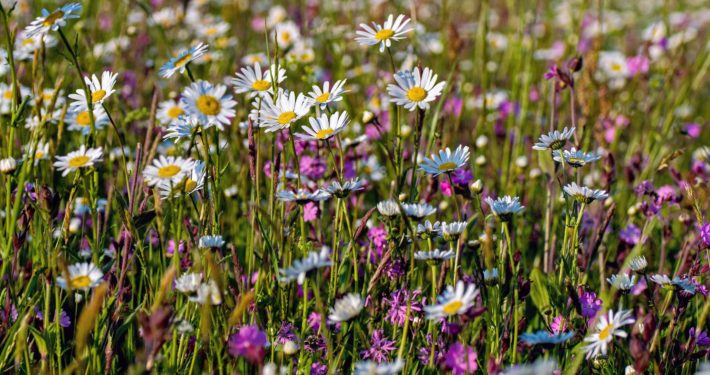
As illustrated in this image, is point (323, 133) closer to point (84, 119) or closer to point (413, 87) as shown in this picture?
point (413, 87)

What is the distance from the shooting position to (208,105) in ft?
4.77

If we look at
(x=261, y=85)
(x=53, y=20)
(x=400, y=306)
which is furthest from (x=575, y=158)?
(x=53, y=20)

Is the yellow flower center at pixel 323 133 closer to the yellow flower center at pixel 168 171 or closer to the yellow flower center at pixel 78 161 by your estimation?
the yellow flower center at pixel 168 171

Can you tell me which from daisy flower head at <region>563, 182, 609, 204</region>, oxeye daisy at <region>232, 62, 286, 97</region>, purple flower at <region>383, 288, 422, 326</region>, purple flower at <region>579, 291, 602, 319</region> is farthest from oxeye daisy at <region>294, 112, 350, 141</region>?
purple flower at <region>579, 291, 602, 319</region>

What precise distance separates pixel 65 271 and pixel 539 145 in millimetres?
987

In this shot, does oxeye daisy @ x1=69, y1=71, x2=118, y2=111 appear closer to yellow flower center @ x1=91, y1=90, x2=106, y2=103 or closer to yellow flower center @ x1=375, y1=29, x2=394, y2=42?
yellow flower center @ x1=91, y1=90, x2=106, y2=103

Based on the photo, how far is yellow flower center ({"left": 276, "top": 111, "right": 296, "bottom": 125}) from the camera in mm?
1593

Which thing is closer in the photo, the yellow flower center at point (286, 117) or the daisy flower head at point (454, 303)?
the daisy flower head at point (454, 303)

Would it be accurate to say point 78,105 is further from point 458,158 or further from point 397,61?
point 397,61

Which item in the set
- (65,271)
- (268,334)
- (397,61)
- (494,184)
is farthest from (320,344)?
(397,61)

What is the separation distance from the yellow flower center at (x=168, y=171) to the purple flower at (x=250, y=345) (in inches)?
15.8

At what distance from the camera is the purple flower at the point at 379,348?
1.45 metres

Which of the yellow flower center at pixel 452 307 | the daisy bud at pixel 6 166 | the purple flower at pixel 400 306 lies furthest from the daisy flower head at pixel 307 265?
the daisy bud at pixel 6 166

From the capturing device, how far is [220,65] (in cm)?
331
